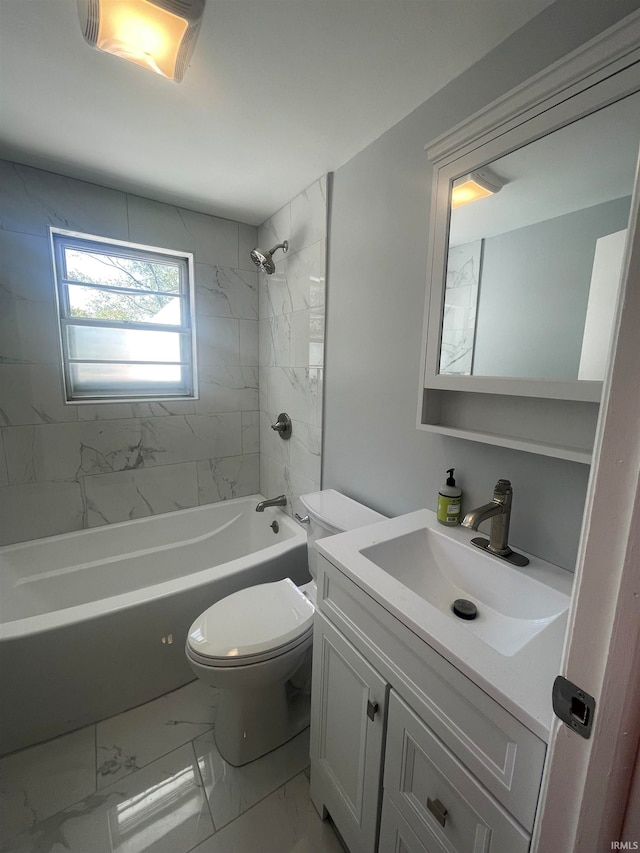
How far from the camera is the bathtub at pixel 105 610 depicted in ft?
4.22

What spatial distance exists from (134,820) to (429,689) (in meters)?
1.18

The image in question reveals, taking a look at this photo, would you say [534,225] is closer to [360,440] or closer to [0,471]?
[360,440]

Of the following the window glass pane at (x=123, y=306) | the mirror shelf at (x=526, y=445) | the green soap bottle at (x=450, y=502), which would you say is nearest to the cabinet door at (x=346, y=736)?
the green soap bottle at (x=450, y=502)

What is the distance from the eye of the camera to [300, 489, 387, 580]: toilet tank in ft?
4.55

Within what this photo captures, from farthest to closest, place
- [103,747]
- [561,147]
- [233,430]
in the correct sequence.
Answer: [233,430] < [103,747] < [561,147]

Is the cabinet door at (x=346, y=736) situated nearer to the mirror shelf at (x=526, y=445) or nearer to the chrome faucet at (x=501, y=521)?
the chrome faucet at (x=501, y=521)

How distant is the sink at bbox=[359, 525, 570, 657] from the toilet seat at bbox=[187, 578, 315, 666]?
48 centimetres

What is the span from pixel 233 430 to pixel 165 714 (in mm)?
1544

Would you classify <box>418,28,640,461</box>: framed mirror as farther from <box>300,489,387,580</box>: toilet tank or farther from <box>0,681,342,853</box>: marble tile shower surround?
<box>0,681,342,853</box>: marble tile shower surround

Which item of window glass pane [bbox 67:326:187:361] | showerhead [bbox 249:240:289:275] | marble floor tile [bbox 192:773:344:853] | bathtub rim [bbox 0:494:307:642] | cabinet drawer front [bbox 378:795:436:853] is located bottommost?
marble floor tile [bbox 192:773:344:853]

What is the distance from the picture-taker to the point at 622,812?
1.19ft

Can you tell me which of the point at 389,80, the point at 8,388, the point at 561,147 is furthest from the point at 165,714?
the point at 389,80

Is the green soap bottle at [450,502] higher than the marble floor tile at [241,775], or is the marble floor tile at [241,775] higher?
the green soap bottle at [450,502]

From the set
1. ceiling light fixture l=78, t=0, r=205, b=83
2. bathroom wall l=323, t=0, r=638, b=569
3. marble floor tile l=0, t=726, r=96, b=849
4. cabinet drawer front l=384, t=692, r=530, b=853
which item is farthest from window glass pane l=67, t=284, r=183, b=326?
cabinet drawer front l=384, t=692, r=530, b=853
